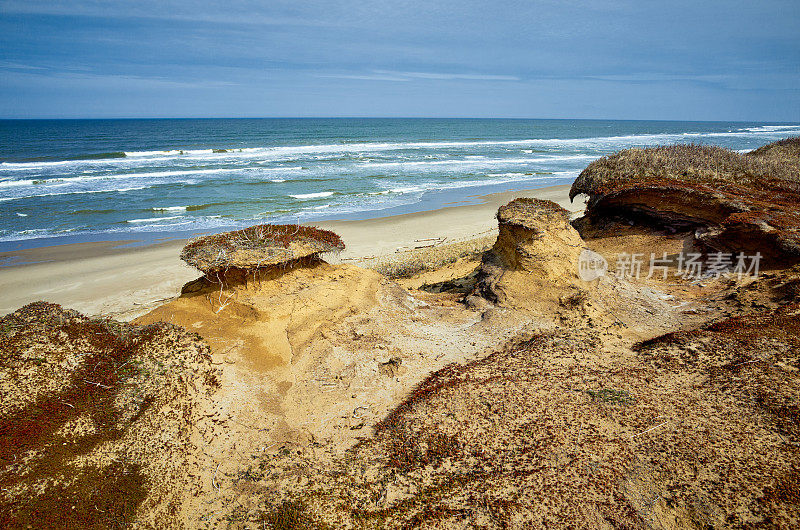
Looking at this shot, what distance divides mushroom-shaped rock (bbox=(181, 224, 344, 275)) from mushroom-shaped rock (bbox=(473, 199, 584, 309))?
2717 mm

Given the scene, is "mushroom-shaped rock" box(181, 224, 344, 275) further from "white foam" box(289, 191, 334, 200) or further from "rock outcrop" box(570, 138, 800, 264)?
"white foam" box(289, 191, 334, 200)

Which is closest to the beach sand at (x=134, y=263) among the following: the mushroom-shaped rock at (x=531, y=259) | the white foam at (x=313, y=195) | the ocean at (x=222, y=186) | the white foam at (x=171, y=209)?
the ocean at (x=222, y=186)

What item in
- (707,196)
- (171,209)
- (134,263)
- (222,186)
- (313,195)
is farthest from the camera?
(222,186)

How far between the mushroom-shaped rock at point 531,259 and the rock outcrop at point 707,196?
373 cm

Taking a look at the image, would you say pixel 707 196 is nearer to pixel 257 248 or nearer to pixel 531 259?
pixel 531 259

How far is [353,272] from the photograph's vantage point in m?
7.29

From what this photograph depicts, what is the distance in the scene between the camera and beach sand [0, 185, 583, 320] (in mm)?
11445

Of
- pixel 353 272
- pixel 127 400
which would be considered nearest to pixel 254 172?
pixel 353 272

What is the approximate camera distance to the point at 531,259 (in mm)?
7375

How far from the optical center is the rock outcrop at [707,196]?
28.3 feet

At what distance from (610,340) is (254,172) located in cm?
3104

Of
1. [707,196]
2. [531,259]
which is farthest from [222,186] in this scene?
[707,196]

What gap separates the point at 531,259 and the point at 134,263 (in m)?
12.6

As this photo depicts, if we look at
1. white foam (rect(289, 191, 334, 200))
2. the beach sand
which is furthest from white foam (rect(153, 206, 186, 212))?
white foam (rect(289, 191, 334, 200))
